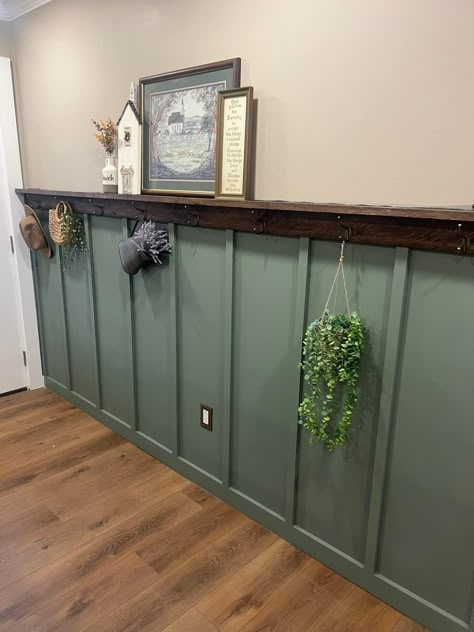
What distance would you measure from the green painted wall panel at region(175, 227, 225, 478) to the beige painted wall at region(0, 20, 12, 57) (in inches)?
78.2

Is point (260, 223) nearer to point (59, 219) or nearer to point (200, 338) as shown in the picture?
point (200, 338)

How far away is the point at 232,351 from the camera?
2104 mm

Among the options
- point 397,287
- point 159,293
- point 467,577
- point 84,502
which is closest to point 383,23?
point 397,287

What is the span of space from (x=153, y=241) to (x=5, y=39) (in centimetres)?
196

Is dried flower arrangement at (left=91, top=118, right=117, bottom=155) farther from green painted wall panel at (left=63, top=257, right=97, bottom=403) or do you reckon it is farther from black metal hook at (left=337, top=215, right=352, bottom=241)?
black metal hook at (left=337, top=215, right=352, bottom=241)

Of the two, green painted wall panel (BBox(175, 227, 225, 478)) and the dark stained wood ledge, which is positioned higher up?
the dark stained wood ledge

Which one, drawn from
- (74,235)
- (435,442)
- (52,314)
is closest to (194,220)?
(74,235)

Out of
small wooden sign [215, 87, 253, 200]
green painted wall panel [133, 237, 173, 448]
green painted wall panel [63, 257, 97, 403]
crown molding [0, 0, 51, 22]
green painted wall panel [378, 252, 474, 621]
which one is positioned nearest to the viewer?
green painted wall panel [378, 252, 474, 621]

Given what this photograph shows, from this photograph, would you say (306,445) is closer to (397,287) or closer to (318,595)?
(318,595)

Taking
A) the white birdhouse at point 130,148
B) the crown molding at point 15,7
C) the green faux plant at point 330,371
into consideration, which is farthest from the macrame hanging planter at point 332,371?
the crown molding at point 15,7

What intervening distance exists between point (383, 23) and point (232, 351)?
1.33 m

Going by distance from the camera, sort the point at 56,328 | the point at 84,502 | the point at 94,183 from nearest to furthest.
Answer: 1. the point at 84,502
2. the point at 94,183
3. the point at 56,328

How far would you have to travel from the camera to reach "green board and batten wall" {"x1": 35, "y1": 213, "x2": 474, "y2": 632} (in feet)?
4.93

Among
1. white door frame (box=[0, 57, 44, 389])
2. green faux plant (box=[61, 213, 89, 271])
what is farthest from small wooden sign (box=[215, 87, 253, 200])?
white door frame (box=[0, 57, 44, 389])
